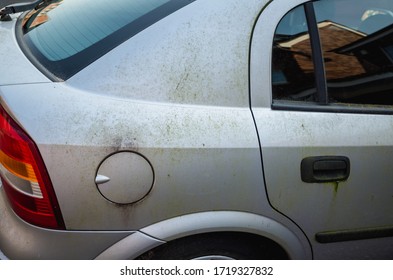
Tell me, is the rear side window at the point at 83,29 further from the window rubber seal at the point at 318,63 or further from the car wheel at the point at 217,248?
the car wheel at the point at 217,248

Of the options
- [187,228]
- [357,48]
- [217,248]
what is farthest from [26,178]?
[357,48]

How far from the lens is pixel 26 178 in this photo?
1.50 m

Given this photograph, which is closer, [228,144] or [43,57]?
[228,144]

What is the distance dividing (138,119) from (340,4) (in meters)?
0.97

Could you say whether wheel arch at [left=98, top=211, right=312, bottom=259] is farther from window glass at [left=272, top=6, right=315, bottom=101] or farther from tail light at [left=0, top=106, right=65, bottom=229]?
window glass at [left=272, top=6, right=315, bottom=101]

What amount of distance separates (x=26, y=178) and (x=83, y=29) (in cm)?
69

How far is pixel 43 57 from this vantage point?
174 cm

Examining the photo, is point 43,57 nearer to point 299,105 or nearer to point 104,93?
point 104,93

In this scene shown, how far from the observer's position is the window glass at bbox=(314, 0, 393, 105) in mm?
1719

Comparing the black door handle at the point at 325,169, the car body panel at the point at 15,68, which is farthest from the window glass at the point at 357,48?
the car body panel at the point at 15,68

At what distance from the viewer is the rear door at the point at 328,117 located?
160 centimetres

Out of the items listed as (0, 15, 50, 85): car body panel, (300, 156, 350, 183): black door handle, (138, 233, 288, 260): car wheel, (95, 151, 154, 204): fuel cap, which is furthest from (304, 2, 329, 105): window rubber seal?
(0, 15, 50, 85): car body panel

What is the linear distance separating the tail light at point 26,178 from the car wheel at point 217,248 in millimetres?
397
